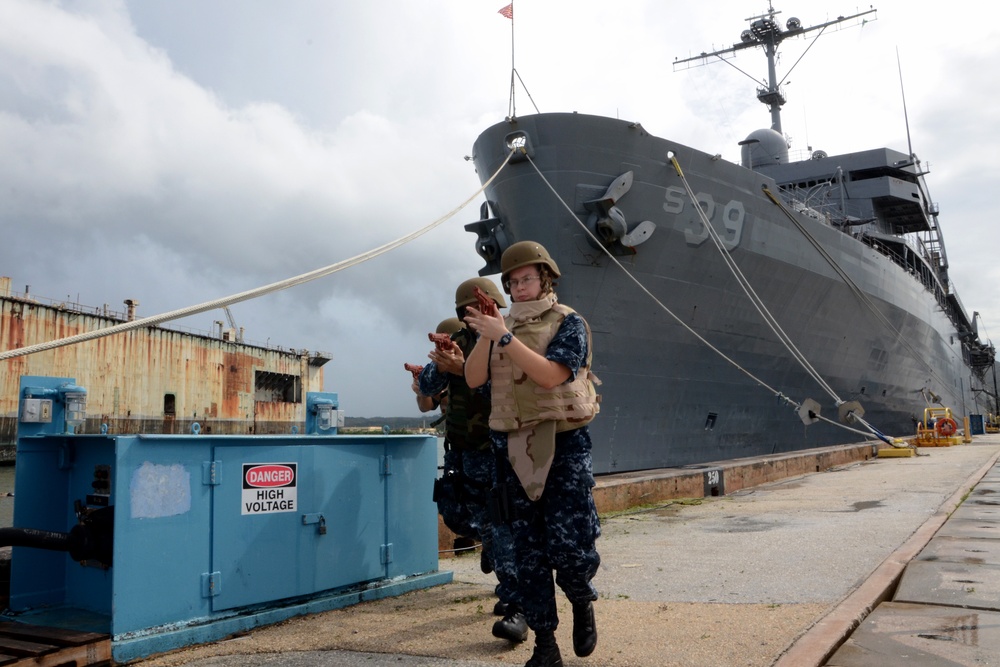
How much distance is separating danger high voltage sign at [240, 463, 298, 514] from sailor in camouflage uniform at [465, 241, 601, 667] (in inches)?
48.0

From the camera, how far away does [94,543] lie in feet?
9.18

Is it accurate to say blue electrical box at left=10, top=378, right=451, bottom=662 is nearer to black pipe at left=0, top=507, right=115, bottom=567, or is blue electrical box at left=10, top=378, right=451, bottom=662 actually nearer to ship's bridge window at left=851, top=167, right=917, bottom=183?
black pipe at left=0, top=507, right=115, bottom=567

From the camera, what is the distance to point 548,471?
2482 mm

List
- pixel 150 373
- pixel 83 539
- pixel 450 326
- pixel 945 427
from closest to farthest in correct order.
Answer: pixel 83 539
pixel 450 326
pixel 945 427
pixel 150 373

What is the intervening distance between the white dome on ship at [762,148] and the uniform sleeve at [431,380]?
20.6m

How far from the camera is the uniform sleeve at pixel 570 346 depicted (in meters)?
2.46

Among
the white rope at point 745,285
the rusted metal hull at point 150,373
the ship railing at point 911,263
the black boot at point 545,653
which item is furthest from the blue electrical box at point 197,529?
the rusted metal hull at point 150,373

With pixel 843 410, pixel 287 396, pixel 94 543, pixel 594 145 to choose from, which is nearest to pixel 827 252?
pixel 843 410

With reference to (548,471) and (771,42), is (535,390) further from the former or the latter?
(771,42)

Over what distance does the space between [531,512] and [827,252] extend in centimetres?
1292

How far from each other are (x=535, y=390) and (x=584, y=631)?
88 cm

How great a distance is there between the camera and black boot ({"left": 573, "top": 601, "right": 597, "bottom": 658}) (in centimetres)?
252

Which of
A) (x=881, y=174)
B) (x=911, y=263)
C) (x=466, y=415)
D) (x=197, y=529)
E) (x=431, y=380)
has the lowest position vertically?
(x=197, y=529)

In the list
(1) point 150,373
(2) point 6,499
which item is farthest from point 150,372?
(2) point 6,499
